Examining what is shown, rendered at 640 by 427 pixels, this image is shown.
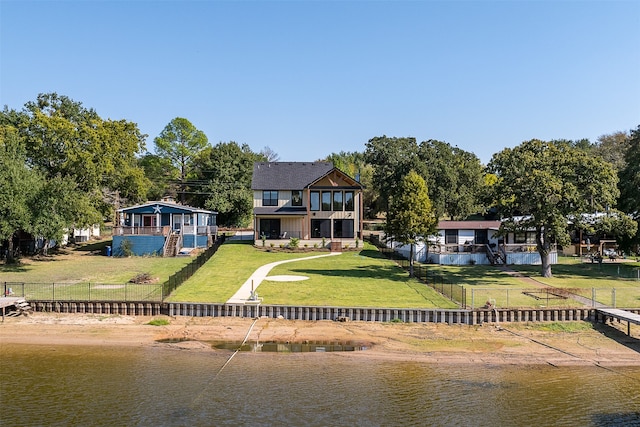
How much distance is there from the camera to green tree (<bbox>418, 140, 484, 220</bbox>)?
204ft

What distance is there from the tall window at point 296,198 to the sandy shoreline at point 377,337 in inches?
1185

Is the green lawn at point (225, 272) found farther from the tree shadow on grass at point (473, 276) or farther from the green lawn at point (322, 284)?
the tree shadow on grass at point (473, 276)

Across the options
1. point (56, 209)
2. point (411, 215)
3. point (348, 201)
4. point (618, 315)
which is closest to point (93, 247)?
point (56, 209)

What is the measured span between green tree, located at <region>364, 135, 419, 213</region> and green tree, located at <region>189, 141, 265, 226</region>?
18.1 metres

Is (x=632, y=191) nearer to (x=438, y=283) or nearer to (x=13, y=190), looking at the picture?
(x=438, y=283)

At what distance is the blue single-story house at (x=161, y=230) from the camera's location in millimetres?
48844

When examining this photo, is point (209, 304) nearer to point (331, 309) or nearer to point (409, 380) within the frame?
point (331, 309)

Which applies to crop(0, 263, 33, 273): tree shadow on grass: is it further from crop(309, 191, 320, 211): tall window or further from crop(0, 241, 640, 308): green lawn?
crop(309, 191, 320, 211): tall window

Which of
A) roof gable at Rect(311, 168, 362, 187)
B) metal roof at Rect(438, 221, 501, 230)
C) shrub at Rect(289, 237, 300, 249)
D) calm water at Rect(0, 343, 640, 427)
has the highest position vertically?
roof gable at Rect(311, 168, 362, 187)

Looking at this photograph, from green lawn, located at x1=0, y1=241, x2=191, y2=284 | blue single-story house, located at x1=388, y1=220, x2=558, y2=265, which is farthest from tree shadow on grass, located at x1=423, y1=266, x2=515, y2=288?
green lawn, located at x1=0, y1=241, x2=191, y2=284

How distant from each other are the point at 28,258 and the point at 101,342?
2622 cm

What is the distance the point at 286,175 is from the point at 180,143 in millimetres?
35765

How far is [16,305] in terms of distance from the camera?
94.7ft

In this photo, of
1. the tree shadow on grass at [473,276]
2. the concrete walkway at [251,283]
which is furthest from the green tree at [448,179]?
the concrete walkway at [251,283]
